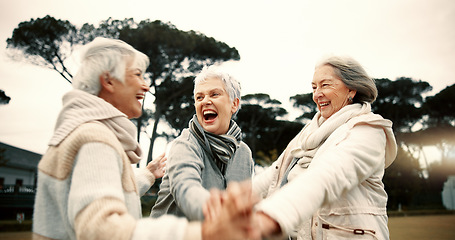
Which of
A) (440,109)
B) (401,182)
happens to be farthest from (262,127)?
(440,109)

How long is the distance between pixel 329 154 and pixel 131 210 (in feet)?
3.45

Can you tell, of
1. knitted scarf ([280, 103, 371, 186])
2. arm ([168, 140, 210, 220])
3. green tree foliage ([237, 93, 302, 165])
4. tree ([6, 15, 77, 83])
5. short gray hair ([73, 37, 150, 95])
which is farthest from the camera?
green tree foliage ([237, 93, 302, 165])

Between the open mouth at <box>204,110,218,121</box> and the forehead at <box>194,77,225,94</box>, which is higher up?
the forehead at <box>194,77,225,94</box>

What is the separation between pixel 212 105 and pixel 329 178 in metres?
1.04

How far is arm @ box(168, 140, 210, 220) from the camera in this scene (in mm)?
1475

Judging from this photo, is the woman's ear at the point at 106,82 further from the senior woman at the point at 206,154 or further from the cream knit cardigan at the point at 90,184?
the senior woman at the point at 206,154

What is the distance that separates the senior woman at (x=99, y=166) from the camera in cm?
115

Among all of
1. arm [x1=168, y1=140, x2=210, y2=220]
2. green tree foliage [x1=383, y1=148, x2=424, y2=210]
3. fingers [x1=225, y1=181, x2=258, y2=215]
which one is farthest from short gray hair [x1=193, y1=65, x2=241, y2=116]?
green tree foliage [x1=383, y1=148, x2=424, y2=210]

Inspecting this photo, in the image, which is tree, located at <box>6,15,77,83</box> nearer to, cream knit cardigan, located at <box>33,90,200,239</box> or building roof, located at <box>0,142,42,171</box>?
building roof, located at <box>0,142,42,171</box>

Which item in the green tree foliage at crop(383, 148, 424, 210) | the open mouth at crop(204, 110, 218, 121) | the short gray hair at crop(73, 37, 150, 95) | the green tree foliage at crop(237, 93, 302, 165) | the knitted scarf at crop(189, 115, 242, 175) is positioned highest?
the green tree foliage at crop(237, 93, 302, 165)

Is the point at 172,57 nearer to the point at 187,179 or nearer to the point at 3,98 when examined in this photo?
the point at 3,98

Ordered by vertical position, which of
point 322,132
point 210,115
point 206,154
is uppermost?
point 210,115

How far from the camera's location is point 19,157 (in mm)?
32125

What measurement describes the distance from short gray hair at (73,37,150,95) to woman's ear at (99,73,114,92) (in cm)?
2
